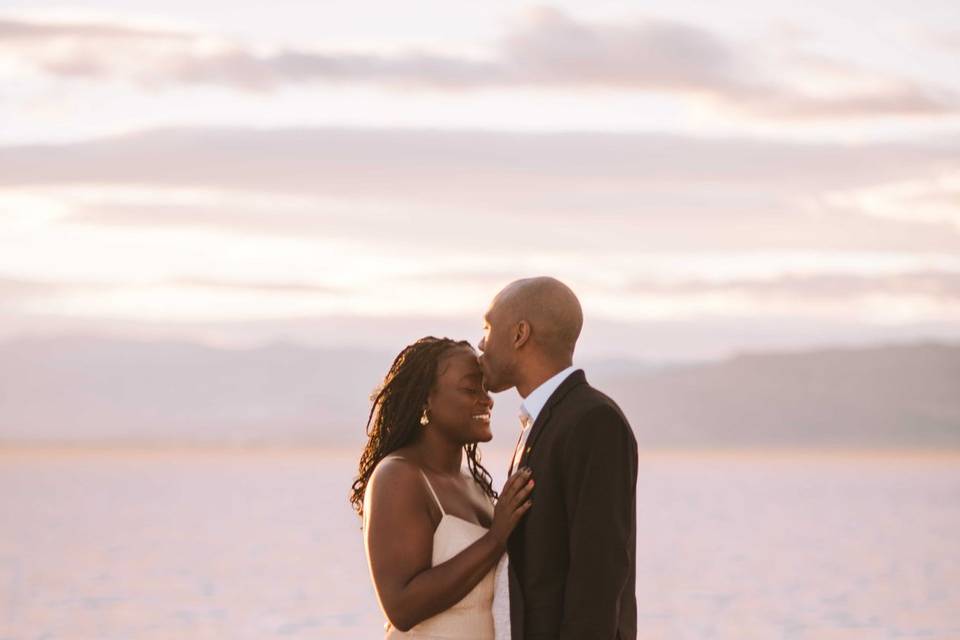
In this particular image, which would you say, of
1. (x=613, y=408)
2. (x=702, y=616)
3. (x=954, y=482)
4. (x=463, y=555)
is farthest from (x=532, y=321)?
(x=954, y=482)

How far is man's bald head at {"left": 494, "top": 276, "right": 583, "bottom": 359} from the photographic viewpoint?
18.6 ft

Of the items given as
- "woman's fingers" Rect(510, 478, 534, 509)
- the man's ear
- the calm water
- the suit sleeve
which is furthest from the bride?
the calm water

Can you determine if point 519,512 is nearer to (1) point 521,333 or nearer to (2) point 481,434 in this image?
(1) point 521,333

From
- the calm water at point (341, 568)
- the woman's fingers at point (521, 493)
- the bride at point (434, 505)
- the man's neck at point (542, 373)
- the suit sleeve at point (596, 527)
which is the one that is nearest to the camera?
the suit sleeve at point (596, 527)

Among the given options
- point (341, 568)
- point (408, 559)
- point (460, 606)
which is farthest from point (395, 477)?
point (341, 568)

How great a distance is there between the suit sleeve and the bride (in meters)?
0.26

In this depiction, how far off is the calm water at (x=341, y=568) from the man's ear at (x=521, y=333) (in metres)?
18.2

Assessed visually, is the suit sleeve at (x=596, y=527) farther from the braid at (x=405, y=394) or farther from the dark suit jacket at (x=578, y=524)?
the braid at (x=405, y=394)

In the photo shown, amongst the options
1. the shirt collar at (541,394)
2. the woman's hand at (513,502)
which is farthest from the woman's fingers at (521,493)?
the shirt collar at (541,394)

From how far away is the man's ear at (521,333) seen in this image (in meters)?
A: 5.69

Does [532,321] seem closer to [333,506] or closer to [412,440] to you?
[412,440]

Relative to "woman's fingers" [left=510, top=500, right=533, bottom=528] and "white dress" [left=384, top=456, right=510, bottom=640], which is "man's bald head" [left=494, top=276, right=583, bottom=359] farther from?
"white dress" [left=384, top=456, right=510, bottom=640]

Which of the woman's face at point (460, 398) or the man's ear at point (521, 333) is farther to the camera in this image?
the woman's face at point (460, 398)

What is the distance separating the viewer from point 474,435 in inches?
248
